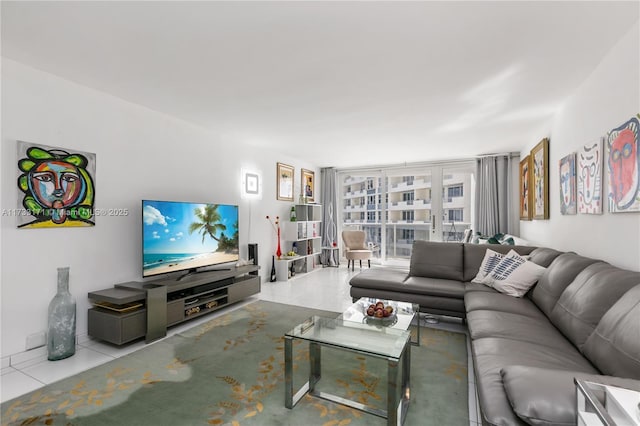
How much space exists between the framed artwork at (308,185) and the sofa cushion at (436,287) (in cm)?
351

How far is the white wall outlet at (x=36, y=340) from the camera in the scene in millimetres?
2424

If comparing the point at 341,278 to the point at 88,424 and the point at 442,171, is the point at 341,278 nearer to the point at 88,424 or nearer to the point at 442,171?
the point at 442,171

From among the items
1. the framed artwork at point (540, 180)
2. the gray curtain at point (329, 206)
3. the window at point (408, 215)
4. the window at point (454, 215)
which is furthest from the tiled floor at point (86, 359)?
the window at point (454, 215)

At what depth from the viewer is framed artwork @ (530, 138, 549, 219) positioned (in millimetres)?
3658

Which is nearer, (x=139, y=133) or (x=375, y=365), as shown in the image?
(x=375, y=365)

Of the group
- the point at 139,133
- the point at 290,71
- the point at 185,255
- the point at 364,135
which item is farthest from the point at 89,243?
the point at 364,135

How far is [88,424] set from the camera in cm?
168

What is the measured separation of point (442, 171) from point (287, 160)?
3.39 meters

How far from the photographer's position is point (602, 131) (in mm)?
2318

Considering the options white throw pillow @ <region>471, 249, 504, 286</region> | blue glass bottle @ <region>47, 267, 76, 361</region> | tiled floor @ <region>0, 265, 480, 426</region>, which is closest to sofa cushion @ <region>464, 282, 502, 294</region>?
white throw pillow @ <region>471, 249, 504, 286</region>

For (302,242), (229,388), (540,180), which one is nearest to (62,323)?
(229,388)

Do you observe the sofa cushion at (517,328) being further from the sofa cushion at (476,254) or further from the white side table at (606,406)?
the sofa cushion at (476,254)

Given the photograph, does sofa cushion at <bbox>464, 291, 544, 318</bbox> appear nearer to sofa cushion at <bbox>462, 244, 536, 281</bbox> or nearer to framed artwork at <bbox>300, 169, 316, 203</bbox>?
sofa cushion at <bbox>462, 244, 536, 281</bbox>

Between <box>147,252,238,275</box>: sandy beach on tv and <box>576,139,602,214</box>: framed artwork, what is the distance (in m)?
3.96
